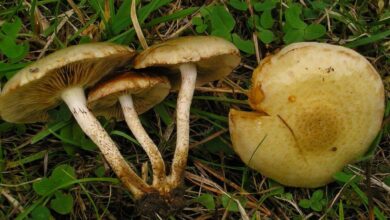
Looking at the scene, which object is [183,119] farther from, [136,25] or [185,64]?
[136,25]

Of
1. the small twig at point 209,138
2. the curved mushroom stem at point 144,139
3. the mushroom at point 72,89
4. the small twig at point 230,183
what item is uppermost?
the mushroom at point 72,89

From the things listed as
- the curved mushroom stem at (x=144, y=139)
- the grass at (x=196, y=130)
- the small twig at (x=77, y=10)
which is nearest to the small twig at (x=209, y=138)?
the grass at (x=196, y=130)

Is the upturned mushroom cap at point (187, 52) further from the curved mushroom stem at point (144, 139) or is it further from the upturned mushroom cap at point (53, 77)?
the curved mushroom stem at point (144, 139)

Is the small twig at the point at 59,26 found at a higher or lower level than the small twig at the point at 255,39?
higher

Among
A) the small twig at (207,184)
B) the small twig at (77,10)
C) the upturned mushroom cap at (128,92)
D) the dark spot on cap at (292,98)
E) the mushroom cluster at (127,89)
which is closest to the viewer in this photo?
the mushroom cluster at (127,89)

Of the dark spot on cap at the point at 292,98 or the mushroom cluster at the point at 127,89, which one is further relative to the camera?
the dark spot on cap at the point at 292,98

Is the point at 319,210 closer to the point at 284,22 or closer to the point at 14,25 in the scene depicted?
the point at 284,22

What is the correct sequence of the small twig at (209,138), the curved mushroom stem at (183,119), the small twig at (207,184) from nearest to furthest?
the curved mushroom stem at (183,119), the small twig at (207,184), the small twig at (209,138)

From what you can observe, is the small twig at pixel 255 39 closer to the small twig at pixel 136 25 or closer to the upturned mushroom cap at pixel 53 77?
the small twig at pixel 136 25
